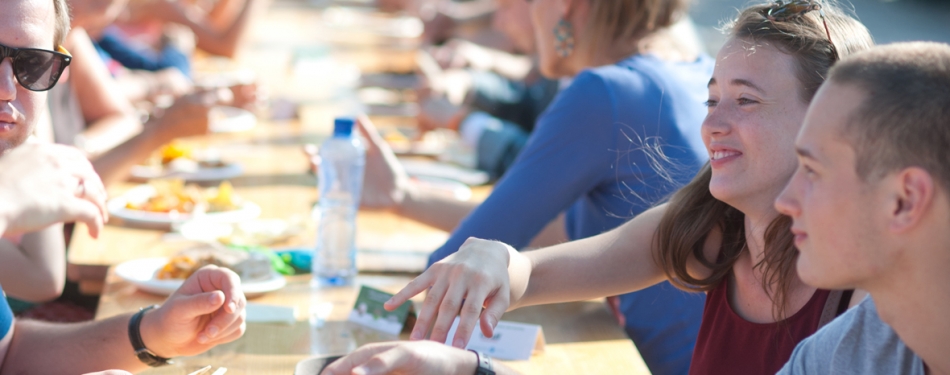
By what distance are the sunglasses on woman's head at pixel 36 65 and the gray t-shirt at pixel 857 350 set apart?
1199 millimetres

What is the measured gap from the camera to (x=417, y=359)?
42.5 inches

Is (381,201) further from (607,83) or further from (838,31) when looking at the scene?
(838,31)

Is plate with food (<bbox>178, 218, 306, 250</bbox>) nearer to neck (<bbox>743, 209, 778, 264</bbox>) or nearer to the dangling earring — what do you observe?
the dangling earring

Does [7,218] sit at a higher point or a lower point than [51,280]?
higher

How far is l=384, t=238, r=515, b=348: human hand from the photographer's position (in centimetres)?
119

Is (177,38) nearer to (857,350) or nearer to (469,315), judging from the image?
(469,315)

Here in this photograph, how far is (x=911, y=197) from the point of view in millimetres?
926

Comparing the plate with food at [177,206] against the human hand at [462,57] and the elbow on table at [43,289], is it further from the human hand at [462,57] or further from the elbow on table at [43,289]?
the human hand at [462,57]

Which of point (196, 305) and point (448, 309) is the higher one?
point (448, 309)

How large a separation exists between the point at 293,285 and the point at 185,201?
Result: 647 mm

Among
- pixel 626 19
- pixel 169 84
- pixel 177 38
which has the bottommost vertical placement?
pixel 177 38

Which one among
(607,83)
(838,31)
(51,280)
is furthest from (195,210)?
(838,31)

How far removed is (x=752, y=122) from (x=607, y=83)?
0.63 m

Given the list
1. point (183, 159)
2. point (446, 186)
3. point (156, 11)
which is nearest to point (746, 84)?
point (446, 186)
